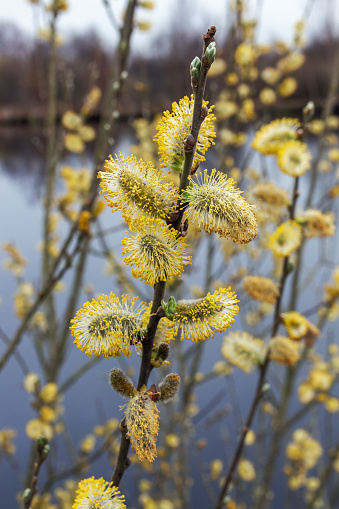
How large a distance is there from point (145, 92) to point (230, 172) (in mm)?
872

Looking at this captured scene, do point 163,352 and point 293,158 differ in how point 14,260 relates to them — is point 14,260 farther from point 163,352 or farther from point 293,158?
point 163,352

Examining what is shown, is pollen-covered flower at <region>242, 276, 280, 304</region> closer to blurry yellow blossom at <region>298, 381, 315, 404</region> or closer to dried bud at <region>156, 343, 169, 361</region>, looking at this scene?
dried bud at <region>156, 343, 169, 361</region>

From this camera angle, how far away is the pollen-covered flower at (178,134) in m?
0.60

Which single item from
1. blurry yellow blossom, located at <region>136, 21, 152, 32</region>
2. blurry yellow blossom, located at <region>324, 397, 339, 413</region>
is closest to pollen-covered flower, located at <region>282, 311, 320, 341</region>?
blurry yellow blossom, located at <region>136, 21, 152, 32</region>

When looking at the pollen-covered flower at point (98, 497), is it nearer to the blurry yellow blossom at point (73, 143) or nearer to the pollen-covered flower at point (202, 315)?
the pollen-covered flower at point (202, 315)

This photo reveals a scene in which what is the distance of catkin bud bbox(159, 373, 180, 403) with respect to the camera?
62cm

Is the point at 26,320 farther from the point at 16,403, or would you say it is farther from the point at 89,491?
the point at 16,403

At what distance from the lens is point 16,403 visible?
506 cm

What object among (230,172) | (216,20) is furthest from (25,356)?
(216,20)

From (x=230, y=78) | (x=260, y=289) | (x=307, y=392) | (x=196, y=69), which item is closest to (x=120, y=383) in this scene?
(x=196, y=69)

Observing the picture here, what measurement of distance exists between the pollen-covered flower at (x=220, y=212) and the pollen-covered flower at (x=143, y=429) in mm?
271

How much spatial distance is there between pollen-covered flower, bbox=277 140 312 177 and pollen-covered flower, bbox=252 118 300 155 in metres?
0.07

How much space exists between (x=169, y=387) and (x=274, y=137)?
2.73 ft

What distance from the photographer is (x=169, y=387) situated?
2.06 feet
